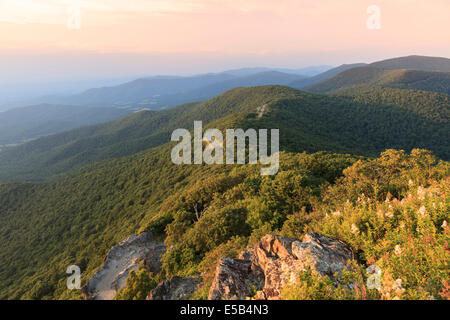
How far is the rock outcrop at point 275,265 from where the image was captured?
6.78 meters

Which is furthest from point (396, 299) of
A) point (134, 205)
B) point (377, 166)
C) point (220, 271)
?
point (134, 205)

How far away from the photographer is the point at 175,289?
995 centimetres

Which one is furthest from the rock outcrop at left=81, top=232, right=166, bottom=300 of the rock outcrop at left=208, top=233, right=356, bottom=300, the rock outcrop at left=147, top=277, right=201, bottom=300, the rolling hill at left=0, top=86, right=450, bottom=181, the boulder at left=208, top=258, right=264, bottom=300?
the rolling hill at left=0, top=86, right=450, bottom=181

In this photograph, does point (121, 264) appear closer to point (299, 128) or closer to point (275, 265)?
point (275, 265)

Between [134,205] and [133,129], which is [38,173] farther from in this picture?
[134,205]

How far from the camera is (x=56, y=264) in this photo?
5197 centimetres

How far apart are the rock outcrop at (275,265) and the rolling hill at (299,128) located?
50.1 m

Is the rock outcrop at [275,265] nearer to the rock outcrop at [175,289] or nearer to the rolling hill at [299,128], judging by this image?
the rock outcrop at [175,289]

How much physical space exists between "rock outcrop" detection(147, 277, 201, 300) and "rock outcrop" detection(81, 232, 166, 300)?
1061cm

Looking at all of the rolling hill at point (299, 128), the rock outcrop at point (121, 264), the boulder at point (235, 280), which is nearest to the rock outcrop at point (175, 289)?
the boulder at point (235, 280)

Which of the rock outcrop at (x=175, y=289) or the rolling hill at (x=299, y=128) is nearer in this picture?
the rock outcrop at (x=175, y=289)

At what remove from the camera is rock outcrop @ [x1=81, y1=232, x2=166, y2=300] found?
63.5 ft

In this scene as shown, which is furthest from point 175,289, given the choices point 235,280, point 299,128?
point 299,128
